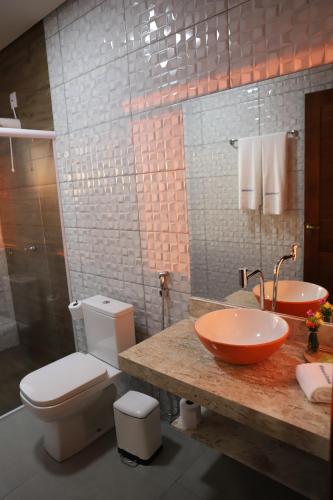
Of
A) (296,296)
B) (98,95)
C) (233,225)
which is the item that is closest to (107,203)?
(98,95)

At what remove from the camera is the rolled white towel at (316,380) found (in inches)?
Result: 43.1

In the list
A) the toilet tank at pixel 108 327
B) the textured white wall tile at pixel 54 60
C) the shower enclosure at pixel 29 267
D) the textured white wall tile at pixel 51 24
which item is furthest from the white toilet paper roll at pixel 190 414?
the textured white wall tile at pixel 51 24

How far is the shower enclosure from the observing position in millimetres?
2656

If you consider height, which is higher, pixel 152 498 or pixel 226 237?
pixel 226 237

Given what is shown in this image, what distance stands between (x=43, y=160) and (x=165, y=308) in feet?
4.92

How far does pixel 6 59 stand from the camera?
9.18 ft

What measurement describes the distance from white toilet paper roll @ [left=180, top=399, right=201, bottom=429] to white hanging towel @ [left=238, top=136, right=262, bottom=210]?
1055mm

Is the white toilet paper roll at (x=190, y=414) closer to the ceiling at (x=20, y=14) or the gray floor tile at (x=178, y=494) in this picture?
the gray floor tile at (x=178, y=494)

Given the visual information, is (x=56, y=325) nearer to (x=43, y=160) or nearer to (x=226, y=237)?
(x=43, y=160)

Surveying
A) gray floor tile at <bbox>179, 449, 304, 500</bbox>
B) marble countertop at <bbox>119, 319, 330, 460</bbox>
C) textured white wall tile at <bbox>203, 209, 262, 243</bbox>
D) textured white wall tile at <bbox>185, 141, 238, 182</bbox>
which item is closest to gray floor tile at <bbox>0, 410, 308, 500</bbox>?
gray floor tile at <bbox>179, 449, 304, 500</bbox>

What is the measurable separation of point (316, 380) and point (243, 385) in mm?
243

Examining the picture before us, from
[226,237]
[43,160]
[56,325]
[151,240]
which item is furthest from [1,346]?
[226,237]

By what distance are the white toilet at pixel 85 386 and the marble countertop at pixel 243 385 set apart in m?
0.56

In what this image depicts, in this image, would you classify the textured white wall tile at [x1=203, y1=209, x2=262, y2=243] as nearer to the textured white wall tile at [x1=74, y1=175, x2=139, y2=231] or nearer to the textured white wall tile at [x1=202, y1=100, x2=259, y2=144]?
the textured white wall tile at [x1=202, y1=100, x2=259, y2=144]
